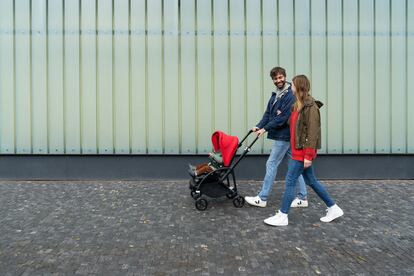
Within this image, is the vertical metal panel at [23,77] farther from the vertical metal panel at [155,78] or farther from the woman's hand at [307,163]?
the woman's hand at [307,163]

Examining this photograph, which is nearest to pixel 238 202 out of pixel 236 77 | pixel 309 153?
pixel 309 153

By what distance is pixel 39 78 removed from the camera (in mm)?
7723

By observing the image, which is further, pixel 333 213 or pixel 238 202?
pixel 238 202

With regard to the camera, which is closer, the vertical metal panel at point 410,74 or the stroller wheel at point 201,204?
the stroller wheel at point 201,204

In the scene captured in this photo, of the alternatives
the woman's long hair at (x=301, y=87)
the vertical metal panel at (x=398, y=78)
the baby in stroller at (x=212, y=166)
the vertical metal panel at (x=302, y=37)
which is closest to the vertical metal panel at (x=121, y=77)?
the baby in stroller at (x=212, y=166)

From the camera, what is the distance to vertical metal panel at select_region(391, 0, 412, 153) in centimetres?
778

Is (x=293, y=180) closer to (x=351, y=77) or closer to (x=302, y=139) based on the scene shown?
(x=302, y=139)

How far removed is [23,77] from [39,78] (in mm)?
275

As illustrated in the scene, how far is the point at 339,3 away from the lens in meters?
7.72

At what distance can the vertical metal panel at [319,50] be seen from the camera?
25.4ft

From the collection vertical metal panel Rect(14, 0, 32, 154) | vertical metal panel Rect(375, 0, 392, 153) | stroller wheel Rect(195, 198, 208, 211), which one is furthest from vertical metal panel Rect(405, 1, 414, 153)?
vertical metal panel Rect(14, 0, 32, 154)

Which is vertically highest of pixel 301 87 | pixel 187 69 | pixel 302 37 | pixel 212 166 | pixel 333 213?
pixel 302 37

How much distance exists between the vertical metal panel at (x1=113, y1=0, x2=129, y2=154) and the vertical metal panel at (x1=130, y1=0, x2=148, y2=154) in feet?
0.30

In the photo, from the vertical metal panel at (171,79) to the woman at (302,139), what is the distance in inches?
112
